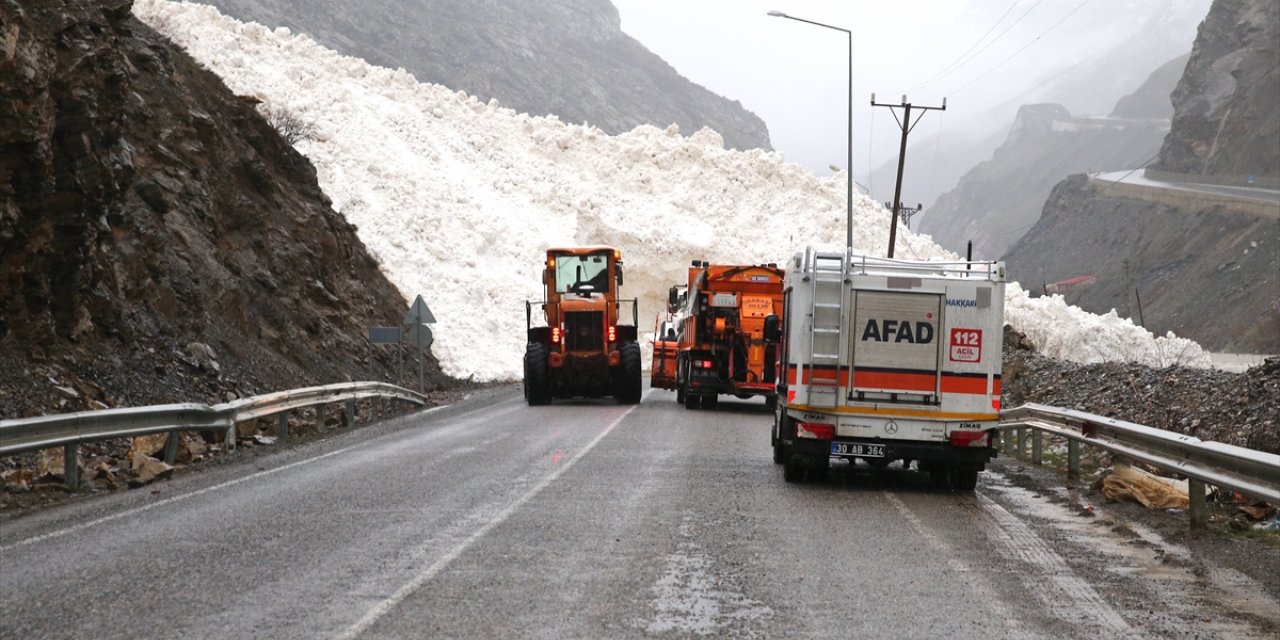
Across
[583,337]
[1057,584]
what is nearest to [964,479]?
[1057,584]

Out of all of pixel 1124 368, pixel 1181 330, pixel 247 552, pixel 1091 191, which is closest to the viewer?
pixel 247 552

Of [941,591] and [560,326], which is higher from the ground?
[560,326]

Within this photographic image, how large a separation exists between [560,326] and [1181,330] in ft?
171

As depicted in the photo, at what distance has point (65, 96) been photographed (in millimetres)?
19156

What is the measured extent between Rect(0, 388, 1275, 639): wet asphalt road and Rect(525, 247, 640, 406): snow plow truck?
1413 cm

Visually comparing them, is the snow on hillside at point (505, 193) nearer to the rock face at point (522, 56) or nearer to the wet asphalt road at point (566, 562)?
the wet asphalt road at point (566, 562)

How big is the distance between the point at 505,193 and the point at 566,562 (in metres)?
53.9

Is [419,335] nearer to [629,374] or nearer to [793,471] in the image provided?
[629,374]

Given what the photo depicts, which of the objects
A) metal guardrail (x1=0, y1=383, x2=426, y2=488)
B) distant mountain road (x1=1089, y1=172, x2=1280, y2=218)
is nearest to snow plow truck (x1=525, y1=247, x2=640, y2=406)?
metal guardrail (x1=0, y1=383, x2=426, y2=488)

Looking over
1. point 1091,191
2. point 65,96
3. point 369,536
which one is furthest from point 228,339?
point 1091,191

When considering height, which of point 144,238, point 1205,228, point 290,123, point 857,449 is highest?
point 1205,228

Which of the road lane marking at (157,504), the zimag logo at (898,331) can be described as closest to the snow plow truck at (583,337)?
the road lane marking at (157,504)

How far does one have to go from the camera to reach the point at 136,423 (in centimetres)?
1376

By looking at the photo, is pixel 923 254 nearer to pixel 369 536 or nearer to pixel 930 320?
pixel 930 320
